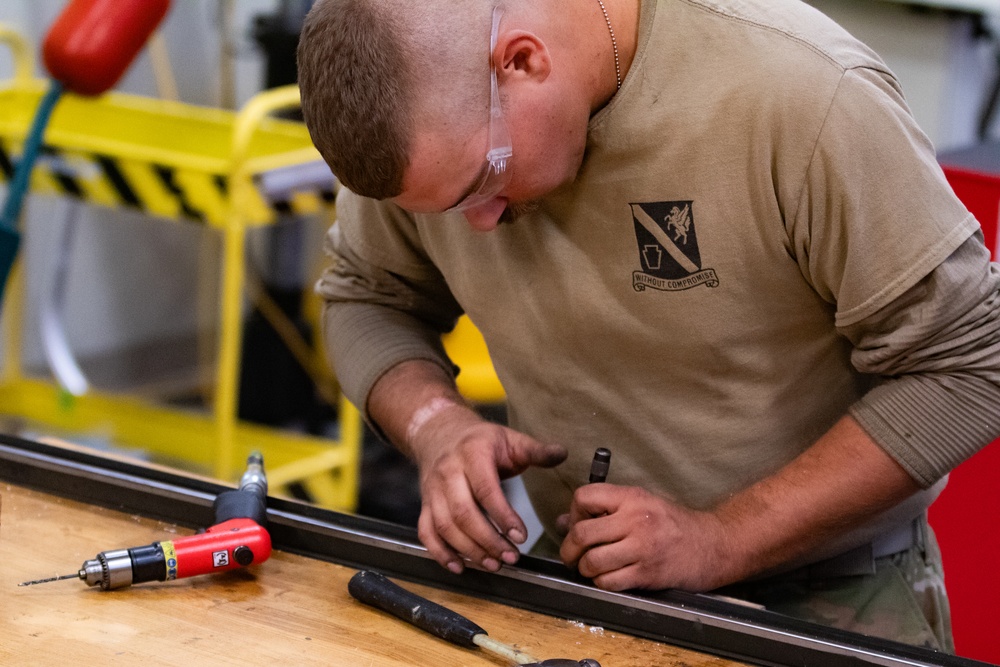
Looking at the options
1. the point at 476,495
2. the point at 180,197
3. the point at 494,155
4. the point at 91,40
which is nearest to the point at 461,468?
the point at 476,495

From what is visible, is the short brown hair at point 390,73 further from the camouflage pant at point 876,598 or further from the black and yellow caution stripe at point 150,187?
the black and yellow caution stripe at point 150,187

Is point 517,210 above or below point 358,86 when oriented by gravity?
below

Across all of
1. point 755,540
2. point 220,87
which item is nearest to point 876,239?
point 755,540

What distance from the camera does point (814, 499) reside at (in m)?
1.13

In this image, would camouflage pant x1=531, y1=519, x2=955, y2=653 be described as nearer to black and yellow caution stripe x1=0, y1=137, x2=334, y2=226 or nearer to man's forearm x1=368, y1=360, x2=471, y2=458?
man's forearm x1=368, y1=360, x2=471, y2=458

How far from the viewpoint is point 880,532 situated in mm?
1260

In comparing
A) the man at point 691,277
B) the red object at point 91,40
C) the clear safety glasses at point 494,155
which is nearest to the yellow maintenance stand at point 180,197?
the red object at point 91,40

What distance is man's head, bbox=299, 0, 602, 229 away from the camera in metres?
1.00

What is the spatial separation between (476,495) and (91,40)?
1.31 m

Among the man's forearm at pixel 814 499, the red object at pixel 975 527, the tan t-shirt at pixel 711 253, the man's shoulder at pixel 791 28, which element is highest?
the man's shoulder at pixel 791 28

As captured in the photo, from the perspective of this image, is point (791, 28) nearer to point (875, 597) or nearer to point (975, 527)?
point (875, 597)

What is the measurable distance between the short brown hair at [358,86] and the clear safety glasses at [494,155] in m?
0.08

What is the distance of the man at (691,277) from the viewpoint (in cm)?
103

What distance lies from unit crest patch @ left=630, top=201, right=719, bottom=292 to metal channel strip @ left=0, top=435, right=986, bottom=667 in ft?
0.99
